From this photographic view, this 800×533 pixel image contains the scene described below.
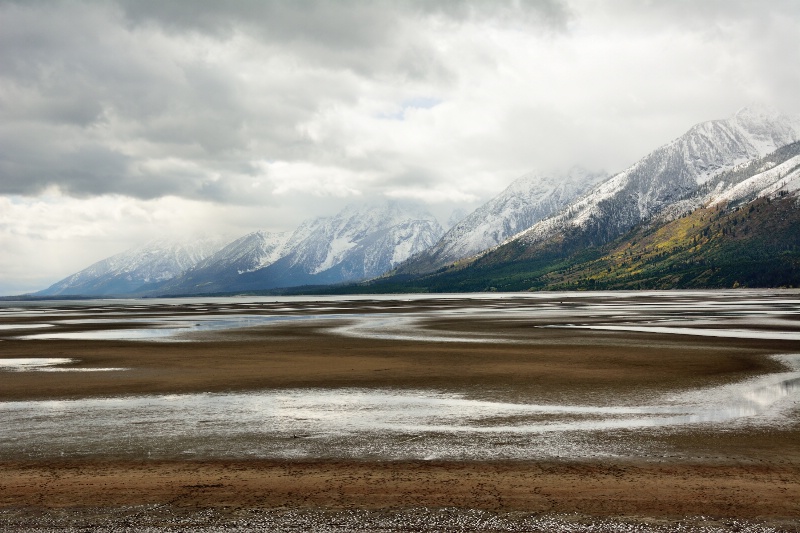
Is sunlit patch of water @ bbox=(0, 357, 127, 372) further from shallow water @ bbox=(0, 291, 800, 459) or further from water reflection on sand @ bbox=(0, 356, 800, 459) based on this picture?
shallow water @ bbox=(0, 291, 800, 459)

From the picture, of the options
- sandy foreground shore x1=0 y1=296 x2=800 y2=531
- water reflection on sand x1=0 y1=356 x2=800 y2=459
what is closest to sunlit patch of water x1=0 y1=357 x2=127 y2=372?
sandy foreground shore x1=0 y1=296 x2=800 y2=531

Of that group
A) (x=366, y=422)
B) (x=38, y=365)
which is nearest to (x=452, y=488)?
(x=366, y=422)

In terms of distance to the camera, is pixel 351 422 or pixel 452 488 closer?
pixel 452 488

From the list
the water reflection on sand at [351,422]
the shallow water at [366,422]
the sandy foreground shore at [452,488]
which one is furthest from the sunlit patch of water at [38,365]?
the shallow water at [366,422]

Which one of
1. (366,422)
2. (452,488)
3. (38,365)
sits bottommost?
(366,422)

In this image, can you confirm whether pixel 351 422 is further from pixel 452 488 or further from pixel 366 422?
pixel 452 488

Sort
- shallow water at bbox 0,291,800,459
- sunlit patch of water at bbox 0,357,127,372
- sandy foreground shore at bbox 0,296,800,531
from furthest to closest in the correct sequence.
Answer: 1. sunlit patch of water at bbox 0,357,127,372
2. shallow water at bbox 0,291,800,459
3. sandy foreground shore at bbox 0,296,800,531

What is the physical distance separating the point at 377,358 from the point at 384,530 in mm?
36848

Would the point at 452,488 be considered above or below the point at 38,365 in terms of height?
below

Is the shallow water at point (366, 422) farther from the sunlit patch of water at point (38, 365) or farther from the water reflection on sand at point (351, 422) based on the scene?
the sunlit patch of water at point (38, 365)

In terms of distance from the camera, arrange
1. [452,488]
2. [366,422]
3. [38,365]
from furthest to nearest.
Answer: [38,365] → [366,422] → [452,488]

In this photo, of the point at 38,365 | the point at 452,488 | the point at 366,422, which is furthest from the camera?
the point at 38,365

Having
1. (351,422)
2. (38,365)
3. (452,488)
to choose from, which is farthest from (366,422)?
(38,365)

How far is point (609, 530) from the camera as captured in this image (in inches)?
599
